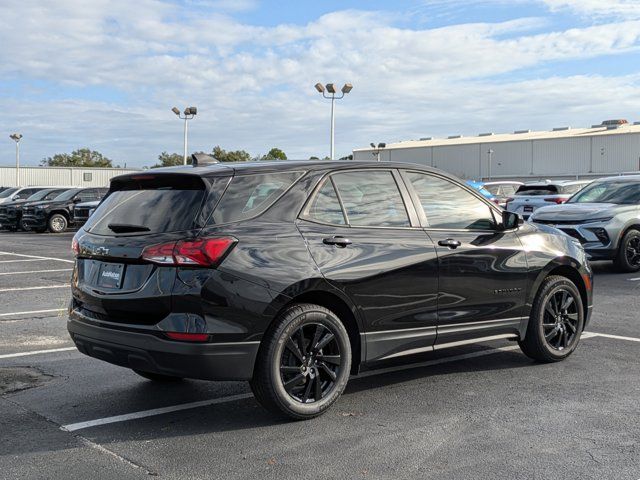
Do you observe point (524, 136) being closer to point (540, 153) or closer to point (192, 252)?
point (540, 153)

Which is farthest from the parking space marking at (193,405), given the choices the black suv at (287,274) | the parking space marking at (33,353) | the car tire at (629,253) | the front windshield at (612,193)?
the front windshield at (612,193)

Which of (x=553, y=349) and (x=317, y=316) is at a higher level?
(x=317, y=316)

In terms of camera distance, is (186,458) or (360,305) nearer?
(186,458)

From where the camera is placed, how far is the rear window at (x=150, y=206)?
4801 mm

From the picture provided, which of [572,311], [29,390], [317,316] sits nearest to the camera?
[317,316]

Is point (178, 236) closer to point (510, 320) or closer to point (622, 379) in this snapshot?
point (510, 320)

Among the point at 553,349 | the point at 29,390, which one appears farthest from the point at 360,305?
the point at 29,390

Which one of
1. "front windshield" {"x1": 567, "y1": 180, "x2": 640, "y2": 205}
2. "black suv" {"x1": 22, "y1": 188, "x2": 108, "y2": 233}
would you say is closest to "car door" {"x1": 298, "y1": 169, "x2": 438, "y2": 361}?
"front windshield" {"x1": 567, "y1": 180, "x2": 640, "y2": 205}

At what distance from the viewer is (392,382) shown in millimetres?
6020

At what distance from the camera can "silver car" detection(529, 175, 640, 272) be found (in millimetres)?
12922

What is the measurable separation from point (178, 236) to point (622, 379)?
3.75m

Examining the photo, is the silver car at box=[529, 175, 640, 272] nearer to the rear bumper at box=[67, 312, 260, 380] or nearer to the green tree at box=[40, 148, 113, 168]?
the rear bumper at box=[67, 312, 260, 380]

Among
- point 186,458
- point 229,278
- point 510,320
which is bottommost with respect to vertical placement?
point 186,458

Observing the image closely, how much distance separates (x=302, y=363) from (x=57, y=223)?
26.5m
